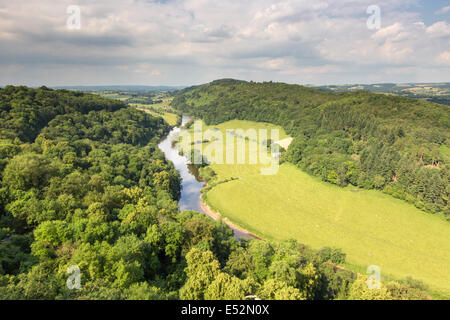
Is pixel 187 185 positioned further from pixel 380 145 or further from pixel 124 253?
pixel 380 145

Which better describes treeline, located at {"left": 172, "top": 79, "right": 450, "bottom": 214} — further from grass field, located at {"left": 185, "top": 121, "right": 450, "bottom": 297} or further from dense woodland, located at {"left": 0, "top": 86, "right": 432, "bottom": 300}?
dense woodland, located at {"left": 0, "top": 86, "right": 432, "bottom": 300}

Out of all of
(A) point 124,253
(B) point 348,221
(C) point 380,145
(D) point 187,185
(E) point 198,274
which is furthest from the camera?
(D) point 187,185

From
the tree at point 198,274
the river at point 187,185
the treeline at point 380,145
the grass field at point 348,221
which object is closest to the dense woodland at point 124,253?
the tree at point 198,274

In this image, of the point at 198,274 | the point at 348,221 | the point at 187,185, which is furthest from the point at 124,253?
the point at 187,185

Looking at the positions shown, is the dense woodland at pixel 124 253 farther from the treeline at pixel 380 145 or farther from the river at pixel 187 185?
the treeline at pixel 380 145

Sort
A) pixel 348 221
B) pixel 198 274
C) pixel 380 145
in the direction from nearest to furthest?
1. pixel 198 274
2. pixel 348 221
3. pixel 380 145

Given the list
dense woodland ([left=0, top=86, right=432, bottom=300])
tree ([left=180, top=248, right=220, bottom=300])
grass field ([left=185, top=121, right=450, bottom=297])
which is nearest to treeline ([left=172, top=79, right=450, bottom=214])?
grass field ([left=185, top=121, right=450, bottom=297])
